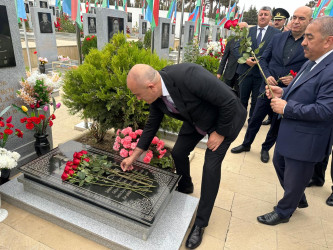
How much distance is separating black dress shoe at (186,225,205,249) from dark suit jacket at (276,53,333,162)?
1.04 meters

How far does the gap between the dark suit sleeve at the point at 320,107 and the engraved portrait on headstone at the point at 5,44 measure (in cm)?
298

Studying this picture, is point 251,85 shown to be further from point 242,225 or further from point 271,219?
point 242,225

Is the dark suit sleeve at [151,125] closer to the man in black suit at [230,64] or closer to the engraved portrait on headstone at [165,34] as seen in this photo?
the man in black suit at [230,64]

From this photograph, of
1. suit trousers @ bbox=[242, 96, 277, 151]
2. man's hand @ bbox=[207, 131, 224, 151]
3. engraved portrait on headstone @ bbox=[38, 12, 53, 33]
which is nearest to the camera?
man's hand @ bbox=[207, 131, 224, 151]

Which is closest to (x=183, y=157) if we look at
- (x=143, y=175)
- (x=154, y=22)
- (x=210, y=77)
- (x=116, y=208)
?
(x=143, y=175)

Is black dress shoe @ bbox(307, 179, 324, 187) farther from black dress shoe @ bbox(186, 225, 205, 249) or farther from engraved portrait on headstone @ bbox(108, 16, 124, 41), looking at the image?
engraved portrait on headstone @ bbox(108, 16, 124, 41)

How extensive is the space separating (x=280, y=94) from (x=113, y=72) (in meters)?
2.11

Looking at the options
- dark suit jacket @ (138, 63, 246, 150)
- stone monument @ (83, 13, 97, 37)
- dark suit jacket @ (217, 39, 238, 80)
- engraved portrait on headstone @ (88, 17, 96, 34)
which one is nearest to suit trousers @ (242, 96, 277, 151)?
dark suit jacket @ (217, 39, 238, 80)

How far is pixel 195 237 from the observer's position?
2123mm

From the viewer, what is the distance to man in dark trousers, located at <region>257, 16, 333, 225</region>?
172 cm

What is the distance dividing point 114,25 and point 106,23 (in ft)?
0.89

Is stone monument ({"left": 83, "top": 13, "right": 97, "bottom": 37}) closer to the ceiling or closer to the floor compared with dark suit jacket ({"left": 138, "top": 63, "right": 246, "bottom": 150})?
closer to the ceiling

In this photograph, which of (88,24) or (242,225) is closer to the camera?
(242,225)

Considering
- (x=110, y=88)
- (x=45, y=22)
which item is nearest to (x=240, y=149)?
(x=110, y=88)
